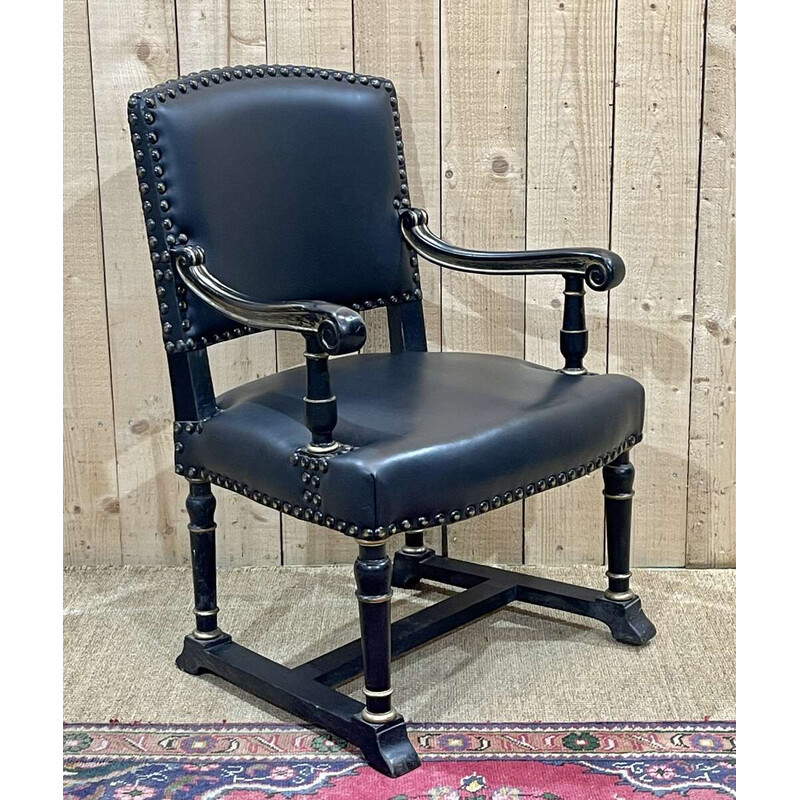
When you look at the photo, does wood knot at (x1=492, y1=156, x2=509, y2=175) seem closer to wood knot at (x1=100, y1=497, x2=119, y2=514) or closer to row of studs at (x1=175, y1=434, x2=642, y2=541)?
row of studs at (x1=175, y1=434, x2=642, y2=541)

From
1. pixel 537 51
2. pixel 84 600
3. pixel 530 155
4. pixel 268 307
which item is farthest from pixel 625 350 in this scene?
pixel 84 600

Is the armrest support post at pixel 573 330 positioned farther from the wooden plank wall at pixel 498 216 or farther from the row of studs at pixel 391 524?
the wooden plank wall at pixel 498 216

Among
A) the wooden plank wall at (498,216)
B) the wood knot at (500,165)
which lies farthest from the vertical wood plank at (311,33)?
the wood knot at (500,165)

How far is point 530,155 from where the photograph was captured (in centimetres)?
201


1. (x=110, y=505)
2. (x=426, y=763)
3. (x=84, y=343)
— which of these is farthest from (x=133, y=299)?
(x=426, y=763)

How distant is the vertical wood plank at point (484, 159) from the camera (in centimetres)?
197

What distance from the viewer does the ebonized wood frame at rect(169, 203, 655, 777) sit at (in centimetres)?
141

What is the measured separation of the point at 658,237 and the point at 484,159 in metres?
0.36

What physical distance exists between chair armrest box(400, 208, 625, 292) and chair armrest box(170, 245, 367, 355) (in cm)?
39

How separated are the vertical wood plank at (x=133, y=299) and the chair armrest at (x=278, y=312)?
21.2 inches

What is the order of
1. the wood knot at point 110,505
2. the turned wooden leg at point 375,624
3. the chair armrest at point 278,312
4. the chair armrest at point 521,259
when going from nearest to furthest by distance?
the chair armrest at point 278,312 < the turned wooden leg at point 375,624 < the chair armrest at point 521,259 < the wood knot at point 110,505

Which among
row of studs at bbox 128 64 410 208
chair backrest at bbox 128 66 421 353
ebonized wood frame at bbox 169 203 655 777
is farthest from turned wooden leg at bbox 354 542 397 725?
row of studs at bbox 128 64 410 208

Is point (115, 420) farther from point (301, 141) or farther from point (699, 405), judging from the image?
point (699, 405)

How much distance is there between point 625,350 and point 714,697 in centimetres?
69
